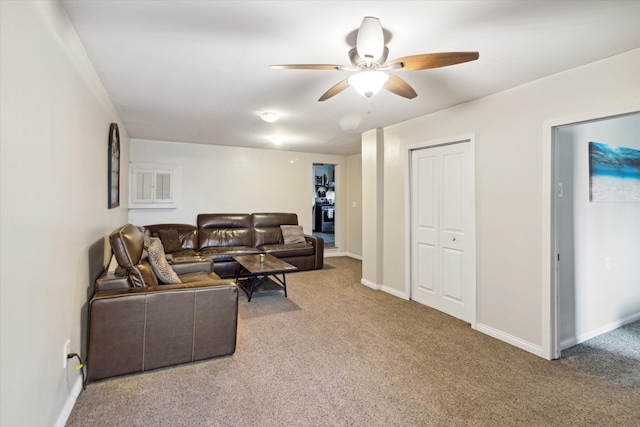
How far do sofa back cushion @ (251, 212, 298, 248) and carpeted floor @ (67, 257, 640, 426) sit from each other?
288 cm

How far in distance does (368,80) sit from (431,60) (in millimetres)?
378

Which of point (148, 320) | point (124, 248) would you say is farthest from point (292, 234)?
point (148, 320)

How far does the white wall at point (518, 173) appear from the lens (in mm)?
2306

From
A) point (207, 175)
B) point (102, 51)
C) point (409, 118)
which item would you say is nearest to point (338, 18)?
point (102, 51)

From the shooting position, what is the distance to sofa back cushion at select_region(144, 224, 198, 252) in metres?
5.19

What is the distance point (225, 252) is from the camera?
5113mm

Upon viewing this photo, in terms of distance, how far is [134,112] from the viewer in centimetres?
378

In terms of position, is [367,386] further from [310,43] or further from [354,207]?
[354,207]

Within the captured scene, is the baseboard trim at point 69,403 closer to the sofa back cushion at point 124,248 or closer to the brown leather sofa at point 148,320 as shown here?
the brown leather sofa at point 148,320

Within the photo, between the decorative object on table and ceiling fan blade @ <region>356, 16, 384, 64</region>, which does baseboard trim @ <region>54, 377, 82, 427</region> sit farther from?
the decorative object on table

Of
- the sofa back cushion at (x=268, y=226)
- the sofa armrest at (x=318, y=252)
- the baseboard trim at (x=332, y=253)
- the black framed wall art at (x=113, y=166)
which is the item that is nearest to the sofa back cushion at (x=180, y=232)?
the sofa back cushion at (x=268, y=226)

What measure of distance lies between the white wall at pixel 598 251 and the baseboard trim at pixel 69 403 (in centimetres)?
375

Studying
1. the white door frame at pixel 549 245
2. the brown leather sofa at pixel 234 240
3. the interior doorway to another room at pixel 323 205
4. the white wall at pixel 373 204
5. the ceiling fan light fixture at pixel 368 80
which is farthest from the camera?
the interior doorway to another room at pixel 323 205

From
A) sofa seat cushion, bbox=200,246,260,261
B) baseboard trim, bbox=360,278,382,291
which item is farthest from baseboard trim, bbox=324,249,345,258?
baseboard trim, bbox=360,278,382,291
